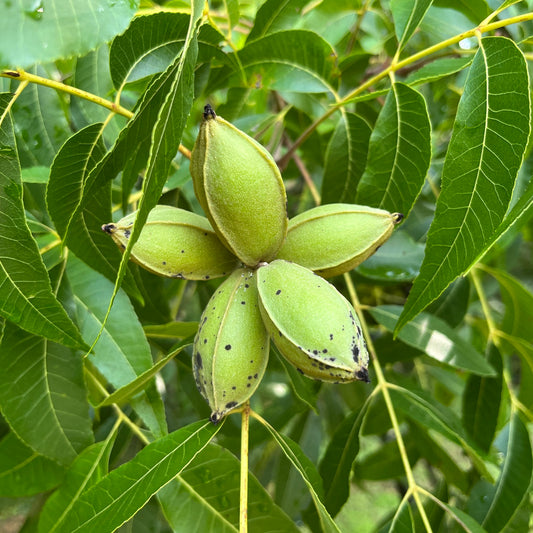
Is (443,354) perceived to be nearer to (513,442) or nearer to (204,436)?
(513,442)

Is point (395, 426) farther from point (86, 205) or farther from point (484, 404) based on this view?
point (86, 205)

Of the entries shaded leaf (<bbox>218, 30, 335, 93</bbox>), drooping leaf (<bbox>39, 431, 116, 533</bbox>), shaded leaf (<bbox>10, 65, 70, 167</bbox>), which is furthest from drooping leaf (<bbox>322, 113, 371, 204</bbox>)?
drooping leaf (<bbox>39, 431, 116, 533</bbox>)

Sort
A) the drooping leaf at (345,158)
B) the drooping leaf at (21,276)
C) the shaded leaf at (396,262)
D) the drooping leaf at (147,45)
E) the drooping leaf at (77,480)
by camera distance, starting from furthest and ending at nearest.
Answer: the shaded leaf at (396,262)
the drooping leaf at (345,158)
the drooping leaf at (77,480)
the drooping leaf at (147,45)
the drooping leaf at (21,276)

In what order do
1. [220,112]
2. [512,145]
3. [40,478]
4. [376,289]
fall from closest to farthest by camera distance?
[512,145], [40,478], [220,112], [376,289]

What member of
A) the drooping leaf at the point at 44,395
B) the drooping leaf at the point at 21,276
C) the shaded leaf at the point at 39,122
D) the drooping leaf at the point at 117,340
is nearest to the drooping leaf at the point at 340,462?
the drooping leaf at the point at 117,340

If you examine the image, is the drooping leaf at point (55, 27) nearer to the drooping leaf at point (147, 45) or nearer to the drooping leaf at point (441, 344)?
the drooping leaf at point (147, 45)

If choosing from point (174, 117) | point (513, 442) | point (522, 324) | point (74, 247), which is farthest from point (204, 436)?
point (522, 324)

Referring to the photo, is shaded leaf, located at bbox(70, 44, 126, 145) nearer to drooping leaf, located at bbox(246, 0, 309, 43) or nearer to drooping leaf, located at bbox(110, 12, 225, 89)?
drooping leaf, located at bbox(110, 12, 225, 89)
